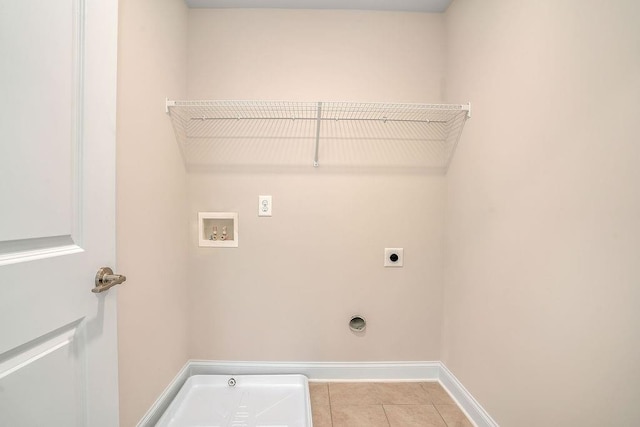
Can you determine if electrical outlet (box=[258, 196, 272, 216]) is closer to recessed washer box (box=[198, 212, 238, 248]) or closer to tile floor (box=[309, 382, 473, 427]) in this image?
recessed washer box (box=[198, 212, 238, 248])

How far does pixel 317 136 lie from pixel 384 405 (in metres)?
1.70

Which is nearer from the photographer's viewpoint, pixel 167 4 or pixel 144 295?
pixel 144 295

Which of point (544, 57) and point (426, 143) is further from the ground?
point (544, 57)

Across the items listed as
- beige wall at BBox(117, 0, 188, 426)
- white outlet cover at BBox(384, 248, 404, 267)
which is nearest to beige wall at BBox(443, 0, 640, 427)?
white outlet cover at BBox(384, 248, 404, 267)

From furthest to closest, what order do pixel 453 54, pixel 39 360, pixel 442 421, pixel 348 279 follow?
pixel 348 279
pixel 453 54
pixel 442 421
pixel 39 360

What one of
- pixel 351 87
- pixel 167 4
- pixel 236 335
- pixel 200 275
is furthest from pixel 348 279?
pixel 167 4

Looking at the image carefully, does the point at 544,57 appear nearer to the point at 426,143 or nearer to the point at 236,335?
the point at 426,143

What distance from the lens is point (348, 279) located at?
1748 millimetres

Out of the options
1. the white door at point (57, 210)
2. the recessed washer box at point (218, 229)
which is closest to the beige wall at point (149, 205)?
the recessed washer box at point (218, 229)

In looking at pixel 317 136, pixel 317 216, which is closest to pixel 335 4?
pixel 317 136

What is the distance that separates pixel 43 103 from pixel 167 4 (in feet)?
4.17

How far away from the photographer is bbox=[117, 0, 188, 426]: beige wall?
1139 mm

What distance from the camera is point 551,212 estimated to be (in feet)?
3.23

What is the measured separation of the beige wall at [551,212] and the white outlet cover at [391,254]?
381mm
